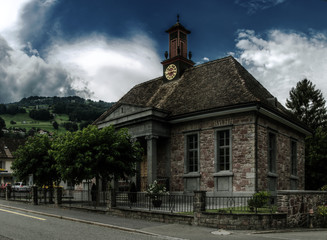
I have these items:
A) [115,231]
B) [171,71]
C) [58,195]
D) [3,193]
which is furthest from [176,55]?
[3,193]

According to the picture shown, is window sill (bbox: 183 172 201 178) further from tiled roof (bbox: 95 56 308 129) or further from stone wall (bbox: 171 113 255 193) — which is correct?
tiled roof (bbox: 95 56 308 129)

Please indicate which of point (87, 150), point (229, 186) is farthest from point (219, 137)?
point (87, 150)

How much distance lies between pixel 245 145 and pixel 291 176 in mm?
5943

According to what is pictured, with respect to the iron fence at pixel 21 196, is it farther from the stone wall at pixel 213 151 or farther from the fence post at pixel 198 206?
the fence post at pixel 198 206

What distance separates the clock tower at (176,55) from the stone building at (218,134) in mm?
1116

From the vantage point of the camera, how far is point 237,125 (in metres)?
20.3

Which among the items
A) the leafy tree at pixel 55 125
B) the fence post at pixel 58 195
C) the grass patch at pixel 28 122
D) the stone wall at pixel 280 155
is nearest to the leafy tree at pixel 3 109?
the grass patch at pixel 28 122

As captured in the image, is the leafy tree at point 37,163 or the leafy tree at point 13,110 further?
the leafy tree at point 13,110

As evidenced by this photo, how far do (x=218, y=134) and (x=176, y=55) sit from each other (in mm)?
9057

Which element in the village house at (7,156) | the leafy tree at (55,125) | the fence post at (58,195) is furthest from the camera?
the leafy tree at (55,125)

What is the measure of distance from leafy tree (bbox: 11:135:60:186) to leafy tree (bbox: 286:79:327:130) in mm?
30025

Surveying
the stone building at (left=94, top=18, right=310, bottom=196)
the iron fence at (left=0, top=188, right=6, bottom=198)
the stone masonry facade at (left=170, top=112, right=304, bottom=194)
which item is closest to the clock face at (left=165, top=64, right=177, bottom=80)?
the stone building at (left=94, top=18, right=310, bottom=196)

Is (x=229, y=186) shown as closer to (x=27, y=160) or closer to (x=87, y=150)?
(x=87, y=150)

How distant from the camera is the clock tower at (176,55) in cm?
2769
